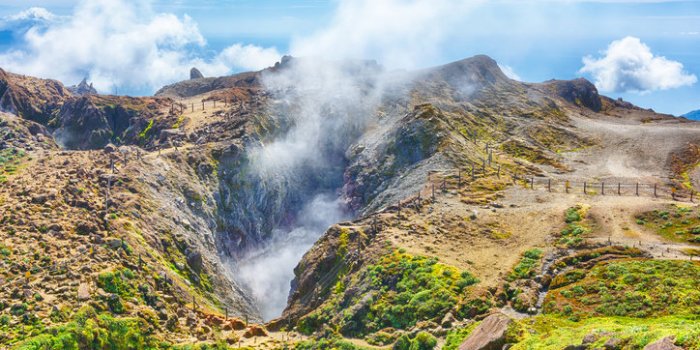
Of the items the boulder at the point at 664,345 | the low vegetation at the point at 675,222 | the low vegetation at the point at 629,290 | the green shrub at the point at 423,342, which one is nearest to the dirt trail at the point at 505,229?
the low vegetation at the point at 675,222

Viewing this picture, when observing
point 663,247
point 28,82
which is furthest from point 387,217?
point 28,82

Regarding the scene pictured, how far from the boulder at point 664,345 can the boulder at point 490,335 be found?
1457 centimetres

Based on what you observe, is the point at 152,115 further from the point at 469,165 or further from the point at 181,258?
the point at 469,165

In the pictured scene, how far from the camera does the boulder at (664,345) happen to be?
91.6 feet

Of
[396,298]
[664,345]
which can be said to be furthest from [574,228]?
[664,345]

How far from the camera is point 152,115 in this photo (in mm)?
142375

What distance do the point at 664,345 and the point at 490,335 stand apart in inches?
658

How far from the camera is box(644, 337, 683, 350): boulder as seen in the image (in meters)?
27.9

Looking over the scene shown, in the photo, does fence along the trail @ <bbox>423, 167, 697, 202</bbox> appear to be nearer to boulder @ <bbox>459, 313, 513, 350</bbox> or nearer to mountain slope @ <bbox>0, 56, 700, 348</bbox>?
mountain slope @ <bbox>0, 56, 700, 348</bbox>

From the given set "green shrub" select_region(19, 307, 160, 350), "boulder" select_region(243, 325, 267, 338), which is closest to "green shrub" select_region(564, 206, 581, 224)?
"boulder" select_region(243, 325, 267, 338)

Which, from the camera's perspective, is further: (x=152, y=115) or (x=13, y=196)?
(x=152, y=115)

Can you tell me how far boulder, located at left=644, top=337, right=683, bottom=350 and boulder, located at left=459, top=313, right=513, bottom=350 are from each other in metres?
14.6

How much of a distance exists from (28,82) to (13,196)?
107117mm

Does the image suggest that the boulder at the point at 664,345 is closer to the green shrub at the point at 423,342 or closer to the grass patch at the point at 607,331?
the grass patch at the point at 607,331
